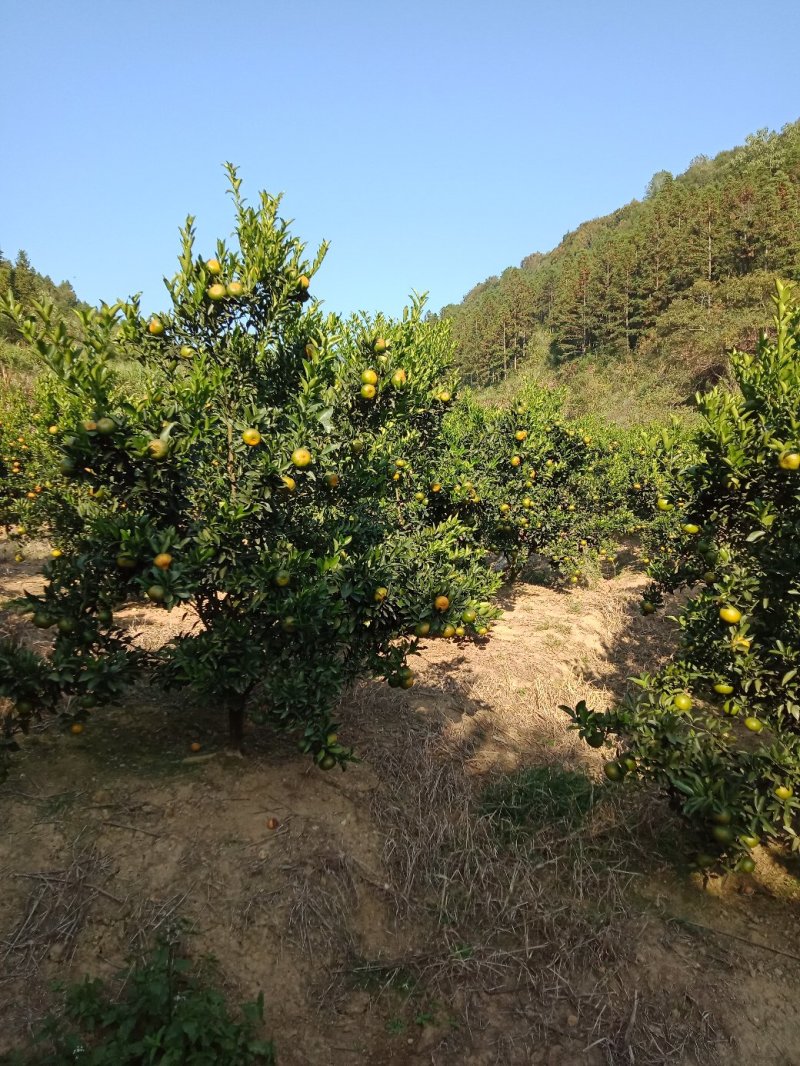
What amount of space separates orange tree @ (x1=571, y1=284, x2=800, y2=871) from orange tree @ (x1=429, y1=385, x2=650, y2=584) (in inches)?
167

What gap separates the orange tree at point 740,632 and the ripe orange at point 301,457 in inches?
88.1

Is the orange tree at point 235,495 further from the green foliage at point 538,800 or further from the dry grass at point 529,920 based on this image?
the green foliage at point 538,800

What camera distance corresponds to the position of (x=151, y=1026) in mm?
2625

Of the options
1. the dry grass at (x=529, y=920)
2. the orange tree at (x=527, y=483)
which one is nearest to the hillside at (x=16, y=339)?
the orange tree at (x=527, y=483)

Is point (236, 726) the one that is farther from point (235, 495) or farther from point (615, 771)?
point (615, 771)

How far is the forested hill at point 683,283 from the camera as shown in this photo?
3114 cm

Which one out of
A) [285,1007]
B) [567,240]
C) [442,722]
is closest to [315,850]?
[285,1007]

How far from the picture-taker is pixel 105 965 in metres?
3.00

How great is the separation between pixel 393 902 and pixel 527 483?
6.56 m

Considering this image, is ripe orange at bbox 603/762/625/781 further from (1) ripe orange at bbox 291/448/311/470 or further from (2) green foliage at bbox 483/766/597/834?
(1) ripe orange at bbox 291/448/311/470

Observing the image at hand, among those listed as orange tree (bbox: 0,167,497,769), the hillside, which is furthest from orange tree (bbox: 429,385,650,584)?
the hillside

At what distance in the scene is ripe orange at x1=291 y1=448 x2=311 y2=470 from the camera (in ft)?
10.9

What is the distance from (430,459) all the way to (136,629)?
4.48 meters

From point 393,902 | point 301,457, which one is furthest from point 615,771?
point 301,457
